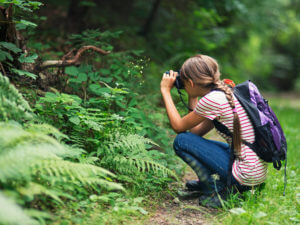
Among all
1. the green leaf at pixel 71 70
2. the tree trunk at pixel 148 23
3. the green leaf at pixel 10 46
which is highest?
the tree trunk at pixel 148 23

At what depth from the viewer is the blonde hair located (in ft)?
7.77

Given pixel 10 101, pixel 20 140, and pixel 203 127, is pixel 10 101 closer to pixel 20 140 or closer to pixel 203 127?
pixel 20 140

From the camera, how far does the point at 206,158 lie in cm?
257

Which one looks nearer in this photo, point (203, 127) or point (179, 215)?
point (179, 215)

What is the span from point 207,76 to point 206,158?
29.2 inches

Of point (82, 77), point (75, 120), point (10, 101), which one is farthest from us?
point (82, 77)

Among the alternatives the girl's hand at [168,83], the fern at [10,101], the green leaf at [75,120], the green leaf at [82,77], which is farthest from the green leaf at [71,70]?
the fern at [10,101]

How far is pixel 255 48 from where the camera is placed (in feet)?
65.5

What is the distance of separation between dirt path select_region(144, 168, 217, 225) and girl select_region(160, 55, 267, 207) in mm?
134

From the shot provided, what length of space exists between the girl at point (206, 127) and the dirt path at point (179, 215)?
0.13 metres

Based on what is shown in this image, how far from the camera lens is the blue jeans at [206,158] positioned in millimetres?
2547

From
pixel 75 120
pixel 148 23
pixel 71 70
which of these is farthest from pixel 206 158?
pixel 148 23

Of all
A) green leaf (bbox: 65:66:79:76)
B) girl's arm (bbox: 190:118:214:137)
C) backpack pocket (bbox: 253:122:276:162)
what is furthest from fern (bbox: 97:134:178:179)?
green leaf (bbox: 65:66:79:76)

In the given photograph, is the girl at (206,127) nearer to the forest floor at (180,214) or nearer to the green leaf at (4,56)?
the forest floor at (180,214)
